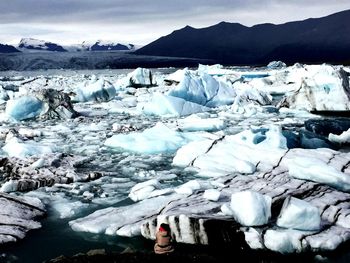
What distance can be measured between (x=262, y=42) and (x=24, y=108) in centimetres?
17135

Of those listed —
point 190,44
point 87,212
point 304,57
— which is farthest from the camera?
point 190,44

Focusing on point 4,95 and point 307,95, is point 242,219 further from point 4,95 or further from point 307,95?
point 4,95

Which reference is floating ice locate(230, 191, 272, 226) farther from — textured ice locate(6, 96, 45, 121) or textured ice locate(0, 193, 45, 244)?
textured ice locate(6, 96, 45, 121)

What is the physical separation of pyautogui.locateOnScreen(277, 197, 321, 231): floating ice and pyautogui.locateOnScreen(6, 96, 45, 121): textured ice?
11856 millimetres

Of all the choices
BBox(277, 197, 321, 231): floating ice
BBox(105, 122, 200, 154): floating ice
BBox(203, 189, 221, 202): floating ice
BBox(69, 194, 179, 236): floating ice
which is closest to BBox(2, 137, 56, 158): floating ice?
BBox(105, 122, 200, 154): floating ice

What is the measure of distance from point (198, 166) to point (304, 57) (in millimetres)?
141666

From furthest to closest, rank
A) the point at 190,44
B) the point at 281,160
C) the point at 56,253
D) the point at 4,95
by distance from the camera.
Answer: the point at 190,44 < the point at 4,95 < the point at 281,160 < the point at 56,253

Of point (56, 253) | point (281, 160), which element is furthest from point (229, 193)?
point (56, 253)

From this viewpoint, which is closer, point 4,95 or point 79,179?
point 79,179

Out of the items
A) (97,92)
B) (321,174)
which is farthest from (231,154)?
(97,92)

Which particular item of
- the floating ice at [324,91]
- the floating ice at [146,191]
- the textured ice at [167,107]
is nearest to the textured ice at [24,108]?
the textured ice at [167,107]

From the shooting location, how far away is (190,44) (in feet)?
591

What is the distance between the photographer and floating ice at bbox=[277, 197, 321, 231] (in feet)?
14.5

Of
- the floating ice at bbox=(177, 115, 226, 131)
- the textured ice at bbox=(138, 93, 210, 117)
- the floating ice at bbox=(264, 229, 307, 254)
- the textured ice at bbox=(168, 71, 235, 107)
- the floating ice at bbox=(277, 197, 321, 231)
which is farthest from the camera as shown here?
the textured ice at bbox=(168, 71, 235, 107)
